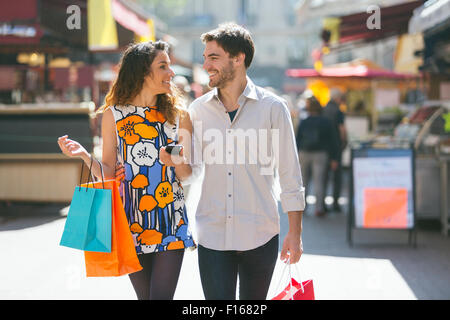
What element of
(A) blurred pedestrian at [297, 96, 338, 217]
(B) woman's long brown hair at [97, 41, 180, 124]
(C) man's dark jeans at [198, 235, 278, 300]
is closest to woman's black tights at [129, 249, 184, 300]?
(C) man's dark jeans at [198, 235, 278, 300]

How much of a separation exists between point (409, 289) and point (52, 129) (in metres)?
5.88

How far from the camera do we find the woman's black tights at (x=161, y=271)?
293cm

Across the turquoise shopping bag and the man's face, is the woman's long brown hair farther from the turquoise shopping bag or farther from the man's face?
the turquoise shopping bag

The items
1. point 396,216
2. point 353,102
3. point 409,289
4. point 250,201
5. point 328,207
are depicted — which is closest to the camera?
point 250,201

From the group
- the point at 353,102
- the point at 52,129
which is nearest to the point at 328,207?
the point at 52,129

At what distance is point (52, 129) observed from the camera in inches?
345

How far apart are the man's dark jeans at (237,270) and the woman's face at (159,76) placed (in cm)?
84

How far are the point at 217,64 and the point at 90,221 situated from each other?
964 mm

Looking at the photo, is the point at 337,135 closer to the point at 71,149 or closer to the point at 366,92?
the point at 71,149

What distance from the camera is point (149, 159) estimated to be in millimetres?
2951

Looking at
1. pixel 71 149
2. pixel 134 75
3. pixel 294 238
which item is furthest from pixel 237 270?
pixel 134 75

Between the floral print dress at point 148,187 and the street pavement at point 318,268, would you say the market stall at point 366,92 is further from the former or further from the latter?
the floral print dress at point 148,187

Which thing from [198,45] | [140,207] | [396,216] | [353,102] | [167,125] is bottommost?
[396,216]
